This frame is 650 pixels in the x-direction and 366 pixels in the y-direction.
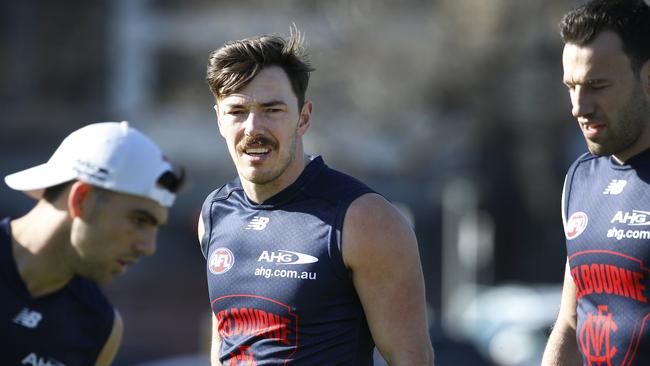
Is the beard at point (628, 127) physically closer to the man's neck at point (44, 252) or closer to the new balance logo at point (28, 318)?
the man's neck at point (44, 252)

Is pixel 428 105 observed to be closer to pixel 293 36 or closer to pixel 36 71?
pixel 36 71

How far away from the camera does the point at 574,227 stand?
5609 mm

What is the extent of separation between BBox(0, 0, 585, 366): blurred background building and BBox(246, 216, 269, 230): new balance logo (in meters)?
10.2

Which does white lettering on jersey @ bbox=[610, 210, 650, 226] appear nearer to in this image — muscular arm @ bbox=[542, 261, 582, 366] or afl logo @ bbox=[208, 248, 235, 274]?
muscular arm @ bbox=[542, 261, 582, 366]

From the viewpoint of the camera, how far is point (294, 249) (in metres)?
5.44

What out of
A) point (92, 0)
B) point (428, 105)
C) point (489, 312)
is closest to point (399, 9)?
point (428, 105)

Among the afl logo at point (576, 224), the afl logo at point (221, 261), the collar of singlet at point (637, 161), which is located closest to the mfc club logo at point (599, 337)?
the afl logo at point (576, 224)

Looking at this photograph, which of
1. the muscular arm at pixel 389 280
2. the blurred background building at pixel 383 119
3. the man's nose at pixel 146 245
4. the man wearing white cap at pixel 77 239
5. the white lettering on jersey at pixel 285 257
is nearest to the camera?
the muscular arm at pixel 389 280

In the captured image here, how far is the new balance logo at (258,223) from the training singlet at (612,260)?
1326 millimetres

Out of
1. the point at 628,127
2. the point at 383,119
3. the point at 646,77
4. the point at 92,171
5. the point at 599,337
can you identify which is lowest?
the point at 383,119

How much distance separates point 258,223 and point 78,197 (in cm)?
99

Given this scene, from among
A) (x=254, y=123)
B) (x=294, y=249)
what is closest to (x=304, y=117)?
(x=254, y=123)

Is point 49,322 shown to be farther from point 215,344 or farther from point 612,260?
point 612,260

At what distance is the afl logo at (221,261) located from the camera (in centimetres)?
561
